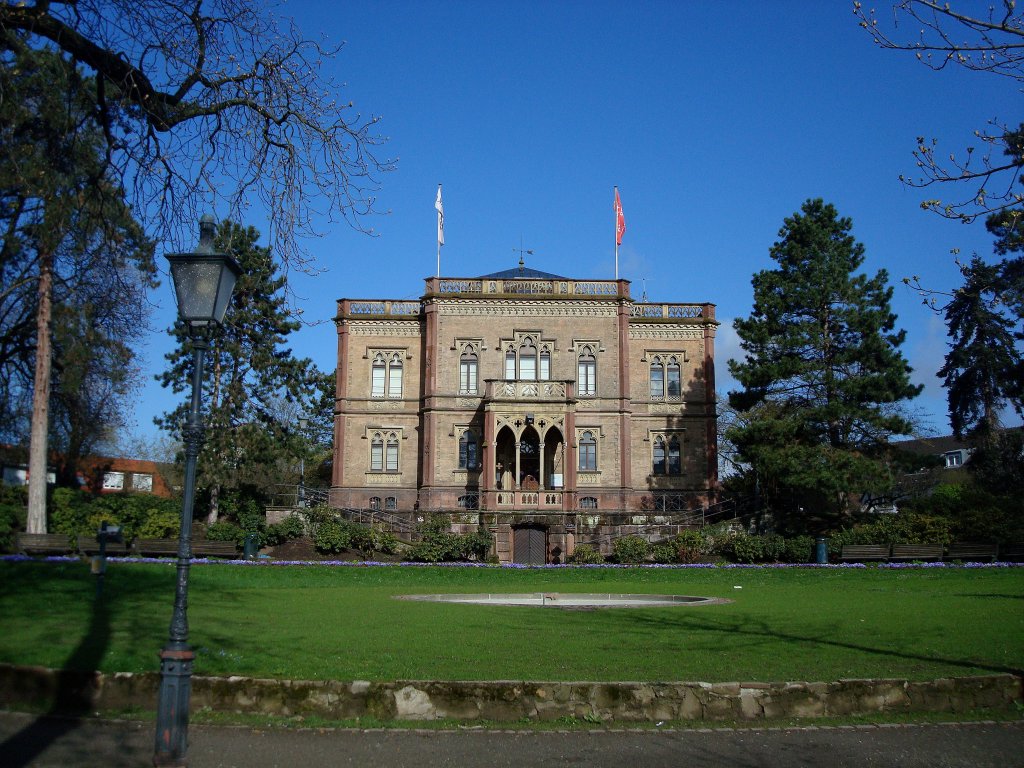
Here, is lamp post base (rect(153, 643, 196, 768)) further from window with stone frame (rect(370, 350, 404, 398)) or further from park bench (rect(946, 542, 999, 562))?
window with stone frame (rect(370, 350, 404, 398))

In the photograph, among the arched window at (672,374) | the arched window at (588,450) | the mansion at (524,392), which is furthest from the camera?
the arched window at (672,374)

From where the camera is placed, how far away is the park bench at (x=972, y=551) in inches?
1412

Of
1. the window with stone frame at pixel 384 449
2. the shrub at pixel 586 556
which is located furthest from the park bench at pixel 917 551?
the window with stone frame at pixel 384 449

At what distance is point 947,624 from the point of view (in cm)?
1667

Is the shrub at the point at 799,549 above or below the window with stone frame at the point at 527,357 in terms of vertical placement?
below

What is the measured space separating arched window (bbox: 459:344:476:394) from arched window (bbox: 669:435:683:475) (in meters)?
12.2

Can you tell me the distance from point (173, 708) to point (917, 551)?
35443 millimetres

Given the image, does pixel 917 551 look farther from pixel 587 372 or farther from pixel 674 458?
pixel 587 372

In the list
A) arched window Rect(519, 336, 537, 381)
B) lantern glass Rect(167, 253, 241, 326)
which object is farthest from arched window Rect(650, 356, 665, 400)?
lantern glass Rect(167, 253, 241, 326)

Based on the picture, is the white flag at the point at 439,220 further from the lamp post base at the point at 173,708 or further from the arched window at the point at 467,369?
the lamp post base at the point at 173,708

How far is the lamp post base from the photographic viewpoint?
689 cm

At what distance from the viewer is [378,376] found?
5244 centimetres

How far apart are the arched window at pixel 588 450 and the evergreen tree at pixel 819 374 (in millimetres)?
9192

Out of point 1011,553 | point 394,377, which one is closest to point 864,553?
point 1011,553
